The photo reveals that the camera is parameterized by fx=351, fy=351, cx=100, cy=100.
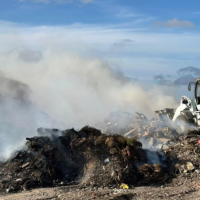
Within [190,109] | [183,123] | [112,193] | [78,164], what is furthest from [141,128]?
[112,193]

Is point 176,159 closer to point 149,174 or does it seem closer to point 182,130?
point 149,174

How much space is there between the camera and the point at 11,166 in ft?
36.6

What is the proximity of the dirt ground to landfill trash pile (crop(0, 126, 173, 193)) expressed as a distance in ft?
1.38

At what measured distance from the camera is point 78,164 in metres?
11.5

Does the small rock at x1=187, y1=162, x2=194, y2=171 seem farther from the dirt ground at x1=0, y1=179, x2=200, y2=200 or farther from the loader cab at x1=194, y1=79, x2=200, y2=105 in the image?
the loader cab at x1=194, y1=79, x2=200, y2=105

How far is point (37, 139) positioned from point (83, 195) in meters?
3.54

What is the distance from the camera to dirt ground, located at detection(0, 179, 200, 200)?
30.0ft

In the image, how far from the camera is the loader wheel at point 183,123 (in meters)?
15.3

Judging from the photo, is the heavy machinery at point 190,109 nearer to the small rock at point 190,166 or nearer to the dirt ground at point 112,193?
the small rock at point 190,166

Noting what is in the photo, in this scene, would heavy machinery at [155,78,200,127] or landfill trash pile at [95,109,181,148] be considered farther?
landfill trash pile at [95,109,181,148]

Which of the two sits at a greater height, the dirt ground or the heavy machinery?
the heavy machinery

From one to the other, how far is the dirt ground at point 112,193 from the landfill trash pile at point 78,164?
420 millimetres

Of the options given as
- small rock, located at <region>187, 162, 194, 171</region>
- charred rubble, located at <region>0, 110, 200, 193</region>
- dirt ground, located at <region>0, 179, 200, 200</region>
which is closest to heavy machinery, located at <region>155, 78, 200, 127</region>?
charred rubble, located at <region>0, 110, 200, 193</region>

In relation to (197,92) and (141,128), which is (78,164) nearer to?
(197,92)
